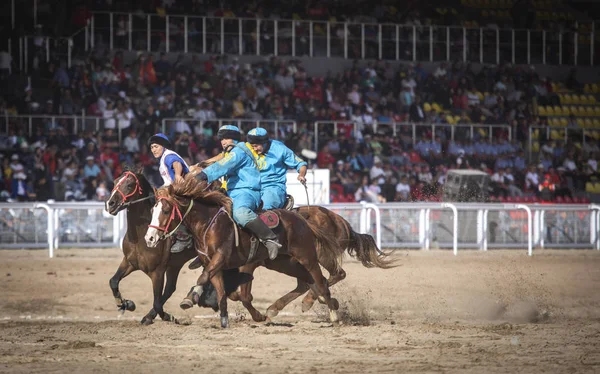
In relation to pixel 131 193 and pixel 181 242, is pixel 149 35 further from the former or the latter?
pixel 181 242

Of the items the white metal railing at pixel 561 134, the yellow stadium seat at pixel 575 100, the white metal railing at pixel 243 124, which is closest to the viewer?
the white metal railing at pixel 243 124

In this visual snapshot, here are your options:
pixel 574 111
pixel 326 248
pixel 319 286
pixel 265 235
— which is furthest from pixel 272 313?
pixel 574 111

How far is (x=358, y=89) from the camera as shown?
27.3 metres

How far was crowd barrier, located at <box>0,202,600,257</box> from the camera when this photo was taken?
1775 cm

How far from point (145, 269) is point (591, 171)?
18537 mm

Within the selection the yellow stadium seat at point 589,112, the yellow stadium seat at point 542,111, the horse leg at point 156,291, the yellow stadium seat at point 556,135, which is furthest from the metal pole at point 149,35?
the horse leg at point 156,291

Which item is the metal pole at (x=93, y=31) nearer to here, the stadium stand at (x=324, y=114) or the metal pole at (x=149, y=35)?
the stadium stand at (x=324, y=114)

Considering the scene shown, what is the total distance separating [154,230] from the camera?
999 centimetres

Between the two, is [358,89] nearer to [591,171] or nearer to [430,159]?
[430,159]

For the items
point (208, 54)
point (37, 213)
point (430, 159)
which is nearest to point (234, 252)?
point (37, 213)

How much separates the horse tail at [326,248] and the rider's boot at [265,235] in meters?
0.81

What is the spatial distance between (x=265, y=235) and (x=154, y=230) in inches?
47.4

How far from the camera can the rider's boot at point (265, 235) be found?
1037 centimetres

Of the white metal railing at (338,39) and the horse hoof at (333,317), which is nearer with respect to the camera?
the horse hoof at (333,317)
